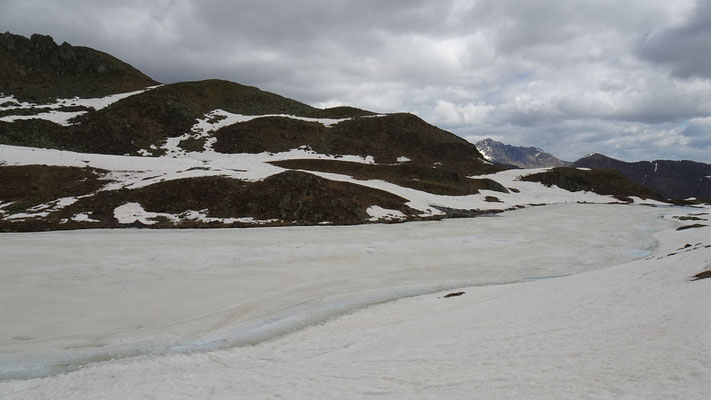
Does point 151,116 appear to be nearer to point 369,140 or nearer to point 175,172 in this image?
point 175,172

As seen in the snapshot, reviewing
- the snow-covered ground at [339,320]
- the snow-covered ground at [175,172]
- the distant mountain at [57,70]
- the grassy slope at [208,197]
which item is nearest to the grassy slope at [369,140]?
the snow-covered ground at [175,172]

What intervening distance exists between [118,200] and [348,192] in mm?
23480

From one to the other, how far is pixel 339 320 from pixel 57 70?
4488 inches

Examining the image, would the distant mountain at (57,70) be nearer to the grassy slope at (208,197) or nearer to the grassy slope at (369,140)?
the grassy slope at (369,140)

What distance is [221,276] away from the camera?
19.0 meters

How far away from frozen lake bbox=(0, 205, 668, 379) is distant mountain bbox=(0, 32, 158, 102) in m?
78.6

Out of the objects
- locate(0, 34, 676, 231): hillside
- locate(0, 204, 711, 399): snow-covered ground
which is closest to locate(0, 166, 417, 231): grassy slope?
locate(0, 34, 676, 231): hillside

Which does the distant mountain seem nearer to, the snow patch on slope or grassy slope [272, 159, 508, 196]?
the snow patch on slope

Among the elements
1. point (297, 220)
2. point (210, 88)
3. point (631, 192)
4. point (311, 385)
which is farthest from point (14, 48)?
point (631, 192)

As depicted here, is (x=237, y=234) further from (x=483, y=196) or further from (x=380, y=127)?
(x=380, y=127)

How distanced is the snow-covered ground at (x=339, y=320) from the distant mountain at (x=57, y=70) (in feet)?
259

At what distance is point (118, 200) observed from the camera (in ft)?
122

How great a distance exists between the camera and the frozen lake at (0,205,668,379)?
12.2 meters

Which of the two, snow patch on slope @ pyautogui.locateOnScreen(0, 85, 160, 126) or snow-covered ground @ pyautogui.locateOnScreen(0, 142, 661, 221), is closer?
snow-covered ground @ pyautogui.locateOnScreen(0, 142, 661, 221)
